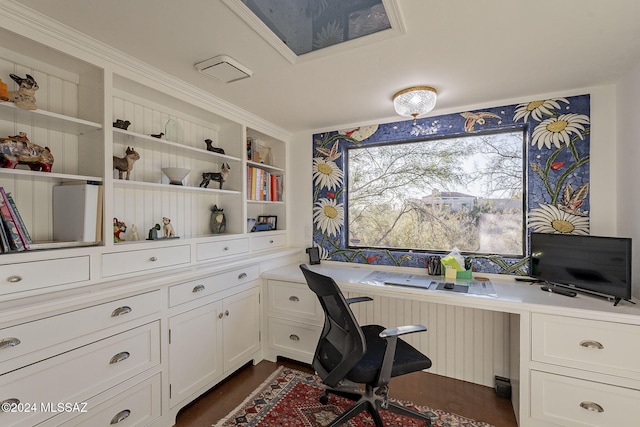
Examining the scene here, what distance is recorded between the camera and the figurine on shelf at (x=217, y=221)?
2.46 meters

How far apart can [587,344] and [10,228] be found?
9.49 feet

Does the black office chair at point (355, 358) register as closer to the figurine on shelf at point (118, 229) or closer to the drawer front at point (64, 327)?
the drawer front at point (64, 327)

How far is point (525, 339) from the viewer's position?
164 centimetres

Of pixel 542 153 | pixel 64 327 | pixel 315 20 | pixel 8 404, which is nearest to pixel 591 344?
pixel 542 153

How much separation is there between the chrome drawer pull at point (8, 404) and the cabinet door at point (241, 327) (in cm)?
112

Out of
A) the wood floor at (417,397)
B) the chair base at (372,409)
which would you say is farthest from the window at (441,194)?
the chair base at (372,409)

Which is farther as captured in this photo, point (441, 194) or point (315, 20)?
point (441, 194)

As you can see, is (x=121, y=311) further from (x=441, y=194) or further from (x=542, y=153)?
(x=542, y=153)

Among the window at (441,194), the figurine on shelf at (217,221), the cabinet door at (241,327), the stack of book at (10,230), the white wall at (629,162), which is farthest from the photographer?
the figurine on shelf at (217,221)

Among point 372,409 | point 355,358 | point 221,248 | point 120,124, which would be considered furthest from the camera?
point 221,248

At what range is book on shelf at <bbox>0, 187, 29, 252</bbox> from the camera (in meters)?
1.22

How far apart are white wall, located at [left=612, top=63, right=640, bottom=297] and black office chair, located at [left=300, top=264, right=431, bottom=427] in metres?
1.49

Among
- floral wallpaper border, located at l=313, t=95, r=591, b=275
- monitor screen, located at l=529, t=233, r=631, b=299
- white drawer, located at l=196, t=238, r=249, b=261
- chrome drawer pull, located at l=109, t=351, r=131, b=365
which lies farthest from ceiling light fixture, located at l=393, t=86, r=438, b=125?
chrome drawer pull, located at l=109, t=351, r=131, b=365

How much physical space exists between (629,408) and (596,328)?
409 millimetres
